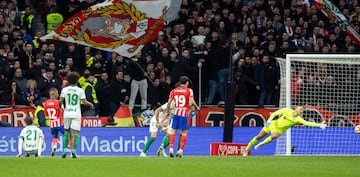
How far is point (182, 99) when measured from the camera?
25938 mm

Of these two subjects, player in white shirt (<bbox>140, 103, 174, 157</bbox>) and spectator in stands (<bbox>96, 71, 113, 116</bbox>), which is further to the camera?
spectator in stands (<bbox>96, 71, 113, 116</bbox>)

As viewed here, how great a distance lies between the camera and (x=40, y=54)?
31922 mm

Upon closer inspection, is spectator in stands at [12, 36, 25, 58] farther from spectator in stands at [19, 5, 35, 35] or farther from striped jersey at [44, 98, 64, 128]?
striped jersey at [44, 98, 64, 128]

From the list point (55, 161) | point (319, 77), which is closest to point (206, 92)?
point (319, 77)

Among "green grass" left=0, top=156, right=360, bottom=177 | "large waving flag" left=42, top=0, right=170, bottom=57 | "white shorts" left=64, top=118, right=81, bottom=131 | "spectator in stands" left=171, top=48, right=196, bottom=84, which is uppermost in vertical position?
"large waving flag" left=42, top=0, right=170, bottom=57

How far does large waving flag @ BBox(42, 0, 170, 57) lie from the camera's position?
99.2 ft

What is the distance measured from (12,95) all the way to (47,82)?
3.38 ft

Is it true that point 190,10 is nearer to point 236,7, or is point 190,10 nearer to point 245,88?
point 236,7

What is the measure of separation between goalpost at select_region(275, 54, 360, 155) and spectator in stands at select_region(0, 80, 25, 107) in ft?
23.9

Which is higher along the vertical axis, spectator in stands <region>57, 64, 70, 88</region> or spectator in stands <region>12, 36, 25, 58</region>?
spectator in stands <region>12, 36, 25, 58</region>

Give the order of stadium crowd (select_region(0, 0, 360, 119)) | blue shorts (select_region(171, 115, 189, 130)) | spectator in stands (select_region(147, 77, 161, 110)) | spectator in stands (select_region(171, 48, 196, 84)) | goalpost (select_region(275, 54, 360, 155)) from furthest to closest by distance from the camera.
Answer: spectator in stands (select_region(147, 77, 161, 110)) → spectator in stands (select_region(171, 48, 196, 84)) → stadium crowd (select_region(0, 0, 360, 119)) → goalpost (select_region(275, 54, 360, 155)) → blue shorts (select_region(171, 115, 189, 130))

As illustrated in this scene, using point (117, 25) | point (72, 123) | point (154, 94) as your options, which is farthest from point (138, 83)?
point (72, 123)

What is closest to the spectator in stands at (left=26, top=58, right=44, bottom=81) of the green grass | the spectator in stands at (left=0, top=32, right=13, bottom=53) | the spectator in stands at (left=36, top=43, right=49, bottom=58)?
the spectator in stands at (left=36, top=43, right=49, bottom=58)

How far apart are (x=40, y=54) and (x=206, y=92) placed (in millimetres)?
4883
